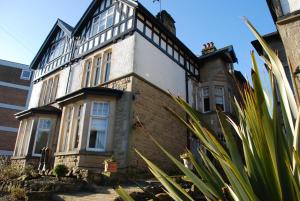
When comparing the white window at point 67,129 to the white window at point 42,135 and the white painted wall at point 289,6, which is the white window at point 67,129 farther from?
the white painted wall at point 289,6

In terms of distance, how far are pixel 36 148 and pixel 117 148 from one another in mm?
5748

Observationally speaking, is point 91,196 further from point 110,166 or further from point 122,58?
point 122,58

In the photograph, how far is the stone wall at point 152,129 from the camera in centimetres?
970

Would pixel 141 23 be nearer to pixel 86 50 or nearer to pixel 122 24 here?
pixel 122 24

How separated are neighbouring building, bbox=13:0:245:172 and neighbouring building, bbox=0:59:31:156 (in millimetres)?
9068

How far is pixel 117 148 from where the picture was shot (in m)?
9.59

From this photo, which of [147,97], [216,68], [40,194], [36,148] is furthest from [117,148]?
[216,68]

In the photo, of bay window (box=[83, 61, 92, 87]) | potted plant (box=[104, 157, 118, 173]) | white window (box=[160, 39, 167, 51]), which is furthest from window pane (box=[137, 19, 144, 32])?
potted plant (box=[104, 157, 118, 173])

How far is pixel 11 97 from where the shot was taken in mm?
25344

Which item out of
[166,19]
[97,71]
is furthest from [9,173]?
[166,19]

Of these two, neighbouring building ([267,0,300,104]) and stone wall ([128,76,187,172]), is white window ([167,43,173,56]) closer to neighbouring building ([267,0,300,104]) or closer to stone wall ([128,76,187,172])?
stone wall ([128,76,187,172])

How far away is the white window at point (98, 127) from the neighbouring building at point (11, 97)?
1647 centimetres

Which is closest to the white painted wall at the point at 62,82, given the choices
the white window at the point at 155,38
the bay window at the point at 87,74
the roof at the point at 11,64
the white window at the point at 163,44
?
the bay window at the point at 87,74

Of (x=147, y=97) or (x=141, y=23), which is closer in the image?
(x=147, y=97)
